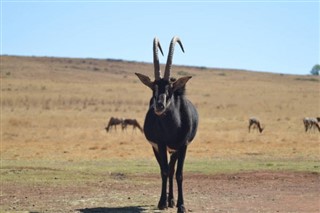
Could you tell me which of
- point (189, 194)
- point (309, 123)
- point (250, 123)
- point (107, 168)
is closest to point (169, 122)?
point (189, 194)

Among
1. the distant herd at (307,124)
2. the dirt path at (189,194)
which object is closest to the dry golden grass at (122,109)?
the distant herd at (307,124)

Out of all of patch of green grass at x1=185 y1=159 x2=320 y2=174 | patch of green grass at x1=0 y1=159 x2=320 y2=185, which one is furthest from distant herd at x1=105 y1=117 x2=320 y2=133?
patch of green grass at x1=185 y1=159 x2=320 y2=174

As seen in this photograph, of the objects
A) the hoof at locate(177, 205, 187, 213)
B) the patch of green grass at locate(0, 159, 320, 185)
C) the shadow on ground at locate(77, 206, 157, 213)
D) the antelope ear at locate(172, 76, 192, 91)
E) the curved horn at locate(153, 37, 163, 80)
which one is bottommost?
the shadow on ground at locate(77, 206, 157, 213)

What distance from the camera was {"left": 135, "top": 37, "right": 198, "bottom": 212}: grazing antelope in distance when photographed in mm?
11336

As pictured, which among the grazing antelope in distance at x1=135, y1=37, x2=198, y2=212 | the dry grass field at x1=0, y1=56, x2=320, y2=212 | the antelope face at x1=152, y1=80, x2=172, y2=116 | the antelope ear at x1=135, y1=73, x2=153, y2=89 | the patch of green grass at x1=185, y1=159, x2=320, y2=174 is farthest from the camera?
the dry grass field at x1=0, y1=56, x2=320, y2=212

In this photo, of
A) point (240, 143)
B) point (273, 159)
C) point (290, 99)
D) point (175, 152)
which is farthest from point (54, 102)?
point (175, 152)

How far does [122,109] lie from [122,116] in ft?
20.8

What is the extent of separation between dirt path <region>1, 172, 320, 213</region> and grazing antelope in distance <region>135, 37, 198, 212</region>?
0.71 m

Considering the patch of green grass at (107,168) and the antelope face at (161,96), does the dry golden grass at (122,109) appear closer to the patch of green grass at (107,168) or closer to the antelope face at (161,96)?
the patch of green grass at (107,168)

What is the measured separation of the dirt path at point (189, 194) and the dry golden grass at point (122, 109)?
8.29 m

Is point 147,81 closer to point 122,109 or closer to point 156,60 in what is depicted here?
point 156,60

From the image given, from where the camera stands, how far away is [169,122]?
1159 centimetres

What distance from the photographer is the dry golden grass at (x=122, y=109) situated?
29.8 meters

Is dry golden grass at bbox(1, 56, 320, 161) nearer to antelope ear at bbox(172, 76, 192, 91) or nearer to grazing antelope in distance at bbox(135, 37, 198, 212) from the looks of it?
grazing antelope in distance at bbox(135, 37, 198, 212)
